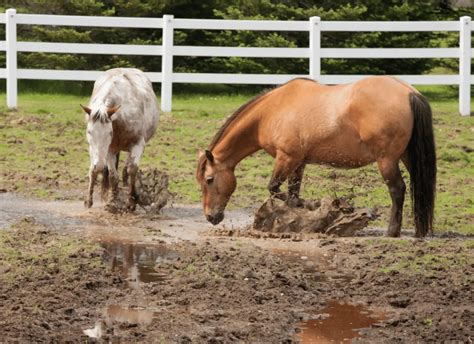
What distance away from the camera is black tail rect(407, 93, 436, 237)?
438 inches

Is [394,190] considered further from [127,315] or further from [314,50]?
[314,50]

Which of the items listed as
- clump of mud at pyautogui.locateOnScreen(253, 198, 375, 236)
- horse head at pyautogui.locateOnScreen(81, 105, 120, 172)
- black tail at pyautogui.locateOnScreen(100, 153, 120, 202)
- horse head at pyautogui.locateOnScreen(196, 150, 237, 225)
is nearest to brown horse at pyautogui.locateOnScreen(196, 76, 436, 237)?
horse head at pyautogui.locateOnScreen(196, 150, 237, 225)

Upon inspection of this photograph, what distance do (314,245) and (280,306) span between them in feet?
8.41

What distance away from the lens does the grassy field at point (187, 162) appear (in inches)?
545

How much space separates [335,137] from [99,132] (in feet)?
8.09

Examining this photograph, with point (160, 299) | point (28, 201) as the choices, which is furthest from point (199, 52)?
point (160, 299)

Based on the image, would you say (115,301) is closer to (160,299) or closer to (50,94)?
(160,299)

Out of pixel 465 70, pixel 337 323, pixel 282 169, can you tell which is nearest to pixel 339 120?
pixel 282 169

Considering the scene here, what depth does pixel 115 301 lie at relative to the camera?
333 inches

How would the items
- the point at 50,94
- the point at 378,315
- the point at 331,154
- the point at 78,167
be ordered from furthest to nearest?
1. the point at 50,94
2. the point at 78,167
3. the point at 331,154
4. the point at 378,315

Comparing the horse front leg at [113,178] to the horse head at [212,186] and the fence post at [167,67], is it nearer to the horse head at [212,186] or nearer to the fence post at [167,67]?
the horse head at [212,186]

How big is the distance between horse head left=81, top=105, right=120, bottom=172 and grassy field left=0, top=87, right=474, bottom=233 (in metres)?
1.70

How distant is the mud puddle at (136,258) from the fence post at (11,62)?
27.6 ft

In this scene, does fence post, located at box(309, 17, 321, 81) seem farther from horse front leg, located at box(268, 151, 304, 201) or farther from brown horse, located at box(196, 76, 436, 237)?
horse front leg, located at box(268, 151, 304, 201)
